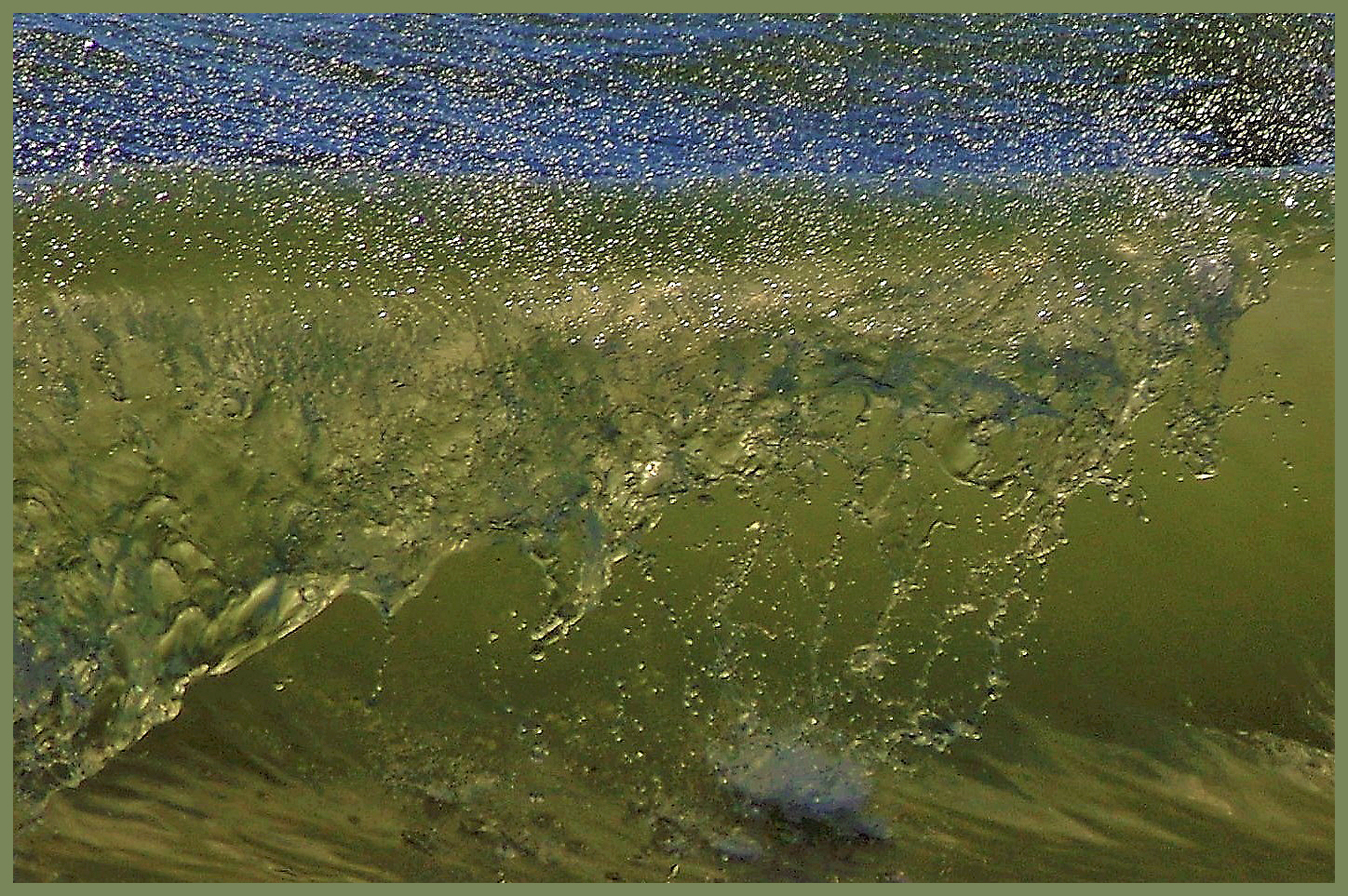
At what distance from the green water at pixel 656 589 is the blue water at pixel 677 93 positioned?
379mm

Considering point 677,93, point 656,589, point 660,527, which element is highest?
point 677,93

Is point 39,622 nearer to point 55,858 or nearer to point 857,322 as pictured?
point 55,858

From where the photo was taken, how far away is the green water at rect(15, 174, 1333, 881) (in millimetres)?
1979

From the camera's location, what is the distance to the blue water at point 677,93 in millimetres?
2197

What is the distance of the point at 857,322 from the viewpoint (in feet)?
6.91

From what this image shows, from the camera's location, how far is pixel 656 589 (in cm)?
201

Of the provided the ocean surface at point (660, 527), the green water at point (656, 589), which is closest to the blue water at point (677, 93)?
the ocean surface at point (660, 527)

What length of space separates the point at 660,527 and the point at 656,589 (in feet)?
0.43

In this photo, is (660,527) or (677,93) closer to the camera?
(660,527)

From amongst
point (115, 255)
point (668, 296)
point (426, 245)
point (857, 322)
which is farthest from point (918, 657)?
point (115, 255)

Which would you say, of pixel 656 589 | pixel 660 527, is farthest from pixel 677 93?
pixel 656 589

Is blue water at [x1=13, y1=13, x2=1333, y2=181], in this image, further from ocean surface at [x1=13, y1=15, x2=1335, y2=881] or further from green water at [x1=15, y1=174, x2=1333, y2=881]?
green water at [x1=15, y1=174, x2=1333, y2=881]

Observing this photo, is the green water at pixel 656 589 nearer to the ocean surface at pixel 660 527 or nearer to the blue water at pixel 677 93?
the ocean surface at pixel 660 527

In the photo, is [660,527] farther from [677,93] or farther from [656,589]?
[677,93]
